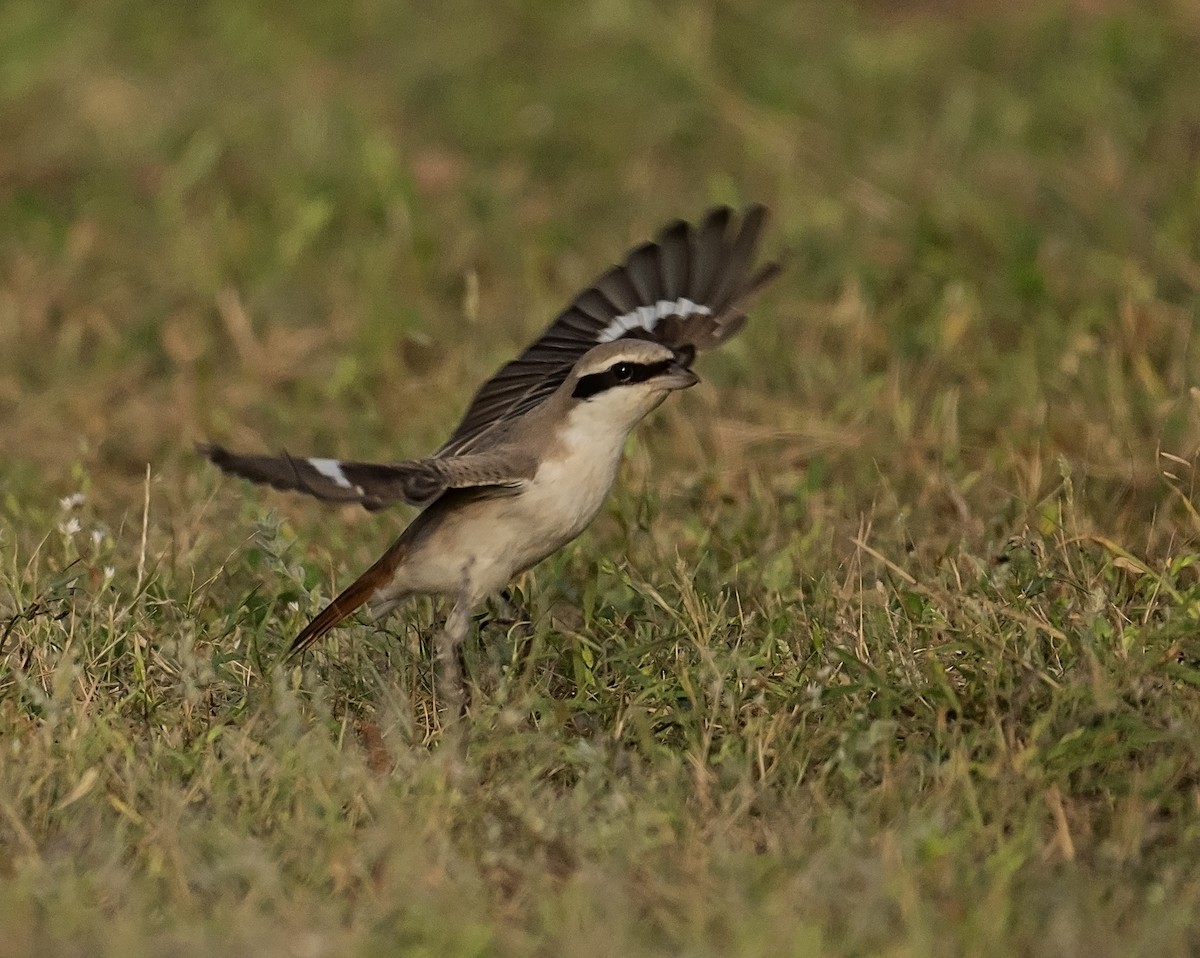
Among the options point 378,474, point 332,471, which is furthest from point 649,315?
point 332,471

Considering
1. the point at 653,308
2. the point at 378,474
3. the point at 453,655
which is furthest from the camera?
the point at 653,308

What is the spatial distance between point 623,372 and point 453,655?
0.74 m

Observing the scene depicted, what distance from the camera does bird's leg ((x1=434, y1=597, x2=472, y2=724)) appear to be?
15.3 ft

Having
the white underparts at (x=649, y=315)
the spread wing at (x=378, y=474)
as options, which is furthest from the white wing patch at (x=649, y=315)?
the spread wing at (x=378, y=474)

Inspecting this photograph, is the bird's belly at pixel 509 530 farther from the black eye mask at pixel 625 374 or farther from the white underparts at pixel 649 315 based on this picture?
the white underparts at pixel 649 315

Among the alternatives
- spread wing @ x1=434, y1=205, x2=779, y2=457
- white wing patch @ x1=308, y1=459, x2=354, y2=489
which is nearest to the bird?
white wing patch @ x1=308, y1=459, x2=354, y2=489

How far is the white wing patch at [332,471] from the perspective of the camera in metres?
4.29

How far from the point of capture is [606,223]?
8.48m

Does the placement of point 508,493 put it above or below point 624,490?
above

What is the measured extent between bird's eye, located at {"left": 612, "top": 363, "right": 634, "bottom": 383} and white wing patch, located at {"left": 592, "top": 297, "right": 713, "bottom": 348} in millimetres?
687

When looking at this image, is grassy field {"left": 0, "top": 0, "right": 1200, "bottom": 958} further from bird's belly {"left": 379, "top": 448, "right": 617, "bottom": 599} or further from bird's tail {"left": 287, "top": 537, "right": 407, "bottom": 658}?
bird's belly {"left": 379, "top": 448, "right": 617, "bottom": 599}

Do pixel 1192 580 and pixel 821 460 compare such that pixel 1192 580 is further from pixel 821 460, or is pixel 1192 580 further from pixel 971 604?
pixel 821 460

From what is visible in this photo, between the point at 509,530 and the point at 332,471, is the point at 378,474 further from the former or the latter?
the point at 509,530

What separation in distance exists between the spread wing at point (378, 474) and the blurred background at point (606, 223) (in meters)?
1.37
